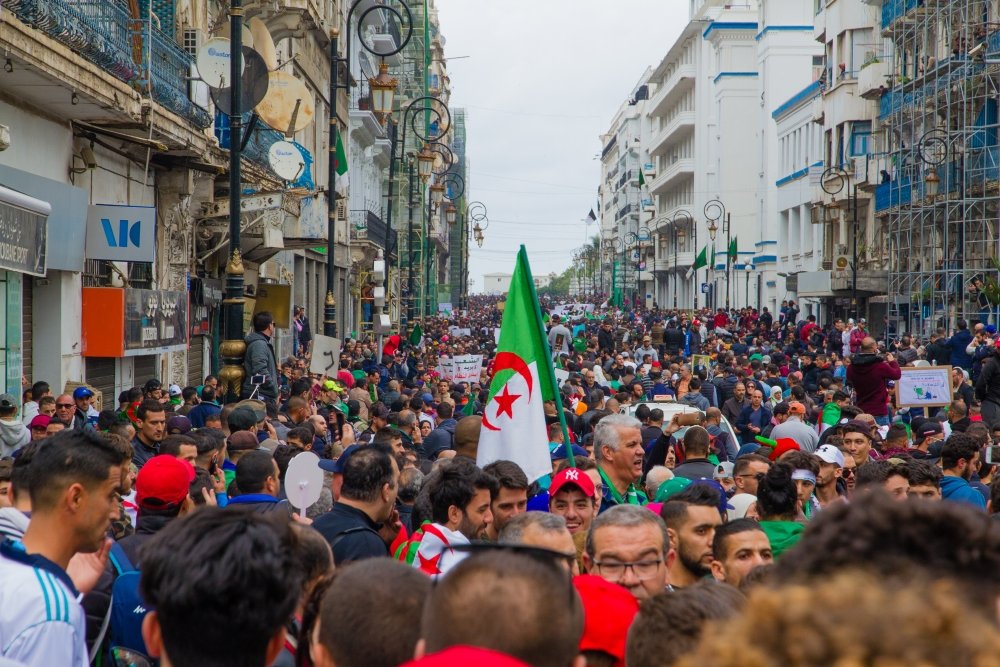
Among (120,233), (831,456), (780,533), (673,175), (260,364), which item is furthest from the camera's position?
(673,175)

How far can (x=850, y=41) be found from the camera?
161 ft

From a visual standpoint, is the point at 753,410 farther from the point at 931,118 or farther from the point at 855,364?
the point at 931,118

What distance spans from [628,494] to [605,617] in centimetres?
487

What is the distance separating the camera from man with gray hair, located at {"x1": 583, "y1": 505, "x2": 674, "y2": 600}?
188 inches

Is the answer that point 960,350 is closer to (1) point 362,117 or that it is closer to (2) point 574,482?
(2) point 574,482

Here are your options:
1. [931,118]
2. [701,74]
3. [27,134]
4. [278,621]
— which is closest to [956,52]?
[931,118]

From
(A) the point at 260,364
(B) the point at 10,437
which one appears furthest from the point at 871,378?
(B) the point at 10,437

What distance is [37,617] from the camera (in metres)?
3.60

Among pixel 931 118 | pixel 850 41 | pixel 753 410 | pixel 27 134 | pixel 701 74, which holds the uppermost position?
pixel 701 74

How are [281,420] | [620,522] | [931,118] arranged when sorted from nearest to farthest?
[620,522] < [281,420] < [931,118]

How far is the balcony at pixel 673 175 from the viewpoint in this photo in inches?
3706

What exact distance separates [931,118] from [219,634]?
127ft

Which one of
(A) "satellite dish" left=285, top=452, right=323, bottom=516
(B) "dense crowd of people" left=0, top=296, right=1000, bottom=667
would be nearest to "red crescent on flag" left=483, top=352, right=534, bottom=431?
(B) "dense crowd of people" left=0, top=296, right=1000, bottom=667

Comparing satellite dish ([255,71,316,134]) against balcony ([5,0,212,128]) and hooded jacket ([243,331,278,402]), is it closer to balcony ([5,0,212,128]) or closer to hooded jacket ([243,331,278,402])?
balcony ([5,0,212,128])
